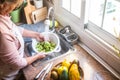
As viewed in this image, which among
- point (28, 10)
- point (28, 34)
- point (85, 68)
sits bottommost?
point (85, 68)

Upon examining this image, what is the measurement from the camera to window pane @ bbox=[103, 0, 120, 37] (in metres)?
1.10

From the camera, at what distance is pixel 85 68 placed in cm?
118

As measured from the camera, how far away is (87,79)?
3.55 feet

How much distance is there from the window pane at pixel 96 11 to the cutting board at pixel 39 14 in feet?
1.89

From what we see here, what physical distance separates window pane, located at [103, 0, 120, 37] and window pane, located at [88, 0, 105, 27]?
0.06 meters

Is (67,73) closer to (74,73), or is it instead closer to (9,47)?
(74,73)

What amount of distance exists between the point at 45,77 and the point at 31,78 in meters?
0.09

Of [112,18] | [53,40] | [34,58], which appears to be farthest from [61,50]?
[112,18]

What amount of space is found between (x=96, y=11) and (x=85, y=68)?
0.43 m

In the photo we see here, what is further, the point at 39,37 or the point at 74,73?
the point at 39,37

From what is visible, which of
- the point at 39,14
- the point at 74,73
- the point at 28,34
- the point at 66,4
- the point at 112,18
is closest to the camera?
the point at 74,73

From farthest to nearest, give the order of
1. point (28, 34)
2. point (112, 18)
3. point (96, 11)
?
point (28, 34) → point (96, 11) → point (112, 18)

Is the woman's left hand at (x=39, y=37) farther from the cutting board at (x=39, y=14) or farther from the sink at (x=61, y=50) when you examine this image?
the cutting board at (x=39, y=14)

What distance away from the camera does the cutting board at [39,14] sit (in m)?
1.68
